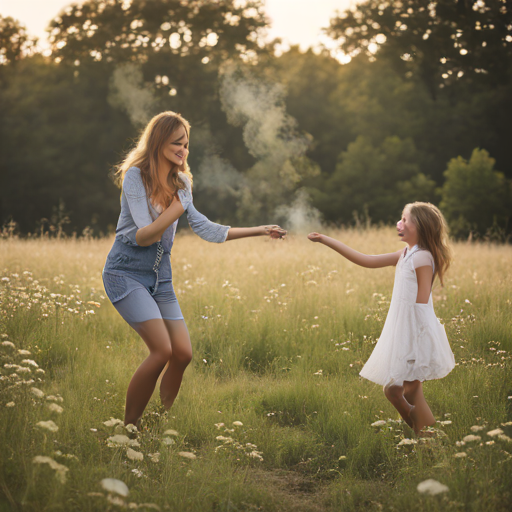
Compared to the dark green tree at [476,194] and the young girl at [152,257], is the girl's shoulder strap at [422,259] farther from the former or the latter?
the dark green tree at [476,194]

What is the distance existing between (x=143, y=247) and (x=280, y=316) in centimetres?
260

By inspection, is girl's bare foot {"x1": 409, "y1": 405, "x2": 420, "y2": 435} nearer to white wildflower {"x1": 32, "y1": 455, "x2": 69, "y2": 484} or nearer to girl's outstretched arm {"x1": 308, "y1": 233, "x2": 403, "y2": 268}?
girl's outstretched arm {"x1": 308, "y1": 233, "x2": 403, "y2": 268}

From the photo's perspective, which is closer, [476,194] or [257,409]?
[257,409]

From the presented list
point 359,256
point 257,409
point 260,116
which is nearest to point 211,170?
point 260,116

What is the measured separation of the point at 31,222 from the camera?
23672 millimetres

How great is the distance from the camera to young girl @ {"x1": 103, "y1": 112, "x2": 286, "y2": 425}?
3201mm

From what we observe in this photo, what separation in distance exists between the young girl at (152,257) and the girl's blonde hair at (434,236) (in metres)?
1.54

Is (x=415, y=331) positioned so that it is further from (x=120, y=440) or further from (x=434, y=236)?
(x=120, y=440)

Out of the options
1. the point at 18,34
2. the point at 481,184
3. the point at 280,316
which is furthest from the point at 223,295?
the point at 18,34

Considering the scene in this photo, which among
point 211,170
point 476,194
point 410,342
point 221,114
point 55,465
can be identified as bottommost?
point 55,465

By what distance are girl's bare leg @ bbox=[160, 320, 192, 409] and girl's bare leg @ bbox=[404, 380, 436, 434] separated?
1419 millimetres

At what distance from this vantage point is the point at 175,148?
3488mm

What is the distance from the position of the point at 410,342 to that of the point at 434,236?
0.70 m

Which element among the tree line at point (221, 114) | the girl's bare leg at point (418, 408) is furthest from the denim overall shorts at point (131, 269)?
the tree line at point (221, 114)
